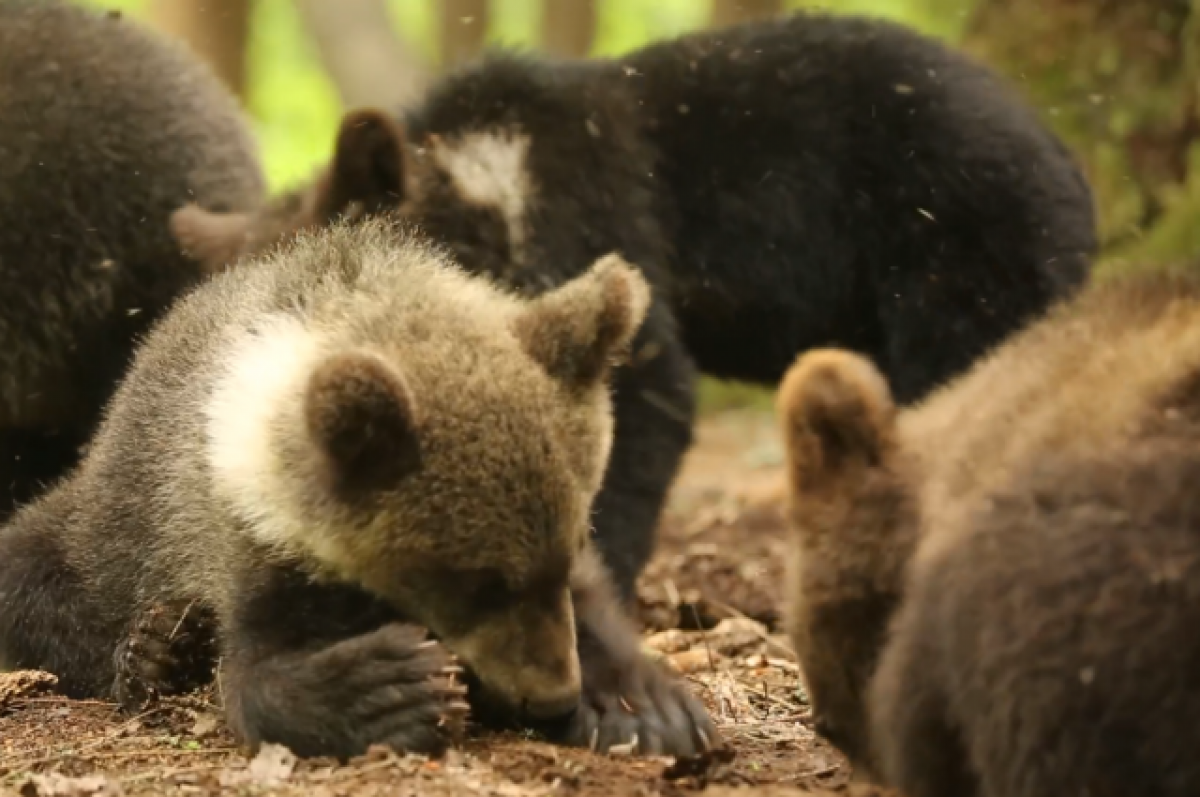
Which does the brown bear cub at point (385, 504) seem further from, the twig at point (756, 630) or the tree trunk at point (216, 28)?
the tree trunk at point (216, 28)

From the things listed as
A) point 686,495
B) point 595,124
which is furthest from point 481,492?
point 686,495

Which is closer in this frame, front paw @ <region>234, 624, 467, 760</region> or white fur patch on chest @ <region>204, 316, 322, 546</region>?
front paw @ <region>234, 624, 467, 760</region>

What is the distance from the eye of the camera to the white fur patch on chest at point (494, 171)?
8750 mm

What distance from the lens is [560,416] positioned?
514 centimetres

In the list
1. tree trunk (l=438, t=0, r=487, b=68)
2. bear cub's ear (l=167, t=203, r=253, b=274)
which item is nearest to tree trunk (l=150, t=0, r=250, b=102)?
tree trunk (l=438, t=0, r=487, b=68)

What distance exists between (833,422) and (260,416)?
1941mm

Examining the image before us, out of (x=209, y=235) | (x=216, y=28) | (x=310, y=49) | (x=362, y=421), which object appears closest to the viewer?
(x=362, y=421)

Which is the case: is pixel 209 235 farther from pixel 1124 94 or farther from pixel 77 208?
pixel 1124 94

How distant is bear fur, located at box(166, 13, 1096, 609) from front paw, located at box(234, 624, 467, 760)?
360 cm

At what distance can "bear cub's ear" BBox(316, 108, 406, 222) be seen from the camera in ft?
26.6

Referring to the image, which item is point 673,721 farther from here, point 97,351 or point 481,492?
point 97,351

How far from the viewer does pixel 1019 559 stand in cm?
369

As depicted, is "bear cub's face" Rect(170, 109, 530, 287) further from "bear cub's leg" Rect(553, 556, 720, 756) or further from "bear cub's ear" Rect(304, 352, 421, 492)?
"bear cub's ear" Rect(304, 352, 421, 492)

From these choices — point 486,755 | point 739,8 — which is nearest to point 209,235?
point 486,755
